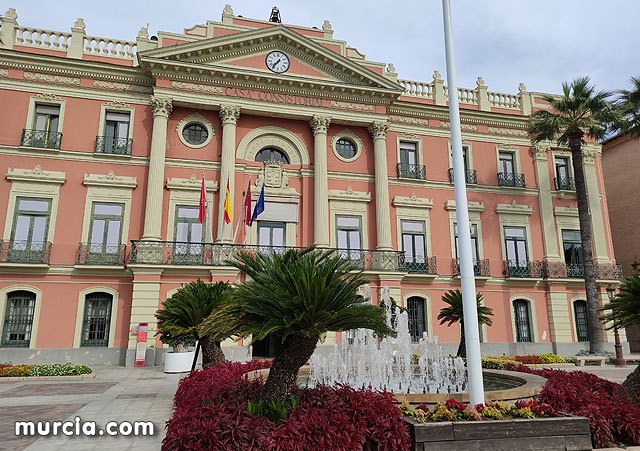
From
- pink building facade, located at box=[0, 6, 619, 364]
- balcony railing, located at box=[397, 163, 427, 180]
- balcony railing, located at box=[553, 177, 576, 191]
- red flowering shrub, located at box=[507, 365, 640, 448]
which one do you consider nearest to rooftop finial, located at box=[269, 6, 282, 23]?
pink building facade, located at box=[0, 6, 619, 364]

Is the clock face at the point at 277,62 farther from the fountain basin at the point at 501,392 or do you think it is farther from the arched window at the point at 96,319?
the fountain basin at the point at 501,392

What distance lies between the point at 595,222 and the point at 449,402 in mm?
26647

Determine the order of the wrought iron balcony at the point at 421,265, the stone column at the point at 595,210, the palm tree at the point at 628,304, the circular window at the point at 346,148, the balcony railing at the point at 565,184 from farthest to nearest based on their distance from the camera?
the balcony railing at the point at 565,184, the stone column at the point at 595,210, the circular window at the point at 346,148, the wrought iron balcony at the point at 421,265, the palm tree at the point at 628,304

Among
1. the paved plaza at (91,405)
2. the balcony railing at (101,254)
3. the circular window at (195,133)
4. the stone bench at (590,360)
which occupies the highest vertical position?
the circular window at (195,133)

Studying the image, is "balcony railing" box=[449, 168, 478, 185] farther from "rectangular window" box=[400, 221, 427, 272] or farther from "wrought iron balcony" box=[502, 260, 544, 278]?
"wrought iron balcony" box=[502, 260, 544, 278]

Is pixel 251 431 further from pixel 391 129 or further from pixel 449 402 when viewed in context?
pixel 391 129

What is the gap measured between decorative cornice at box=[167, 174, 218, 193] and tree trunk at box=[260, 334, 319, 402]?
17128 millimetres

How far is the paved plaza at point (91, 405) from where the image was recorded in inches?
277

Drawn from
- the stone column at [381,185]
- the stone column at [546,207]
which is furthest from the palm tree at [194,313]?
the stone column at [546,207]

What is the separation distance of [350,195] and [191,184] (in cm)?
840

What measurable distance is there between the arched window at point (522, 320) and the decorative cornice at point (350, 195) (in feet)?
34.4

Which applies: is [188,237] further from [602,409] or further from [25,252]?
[602,409]

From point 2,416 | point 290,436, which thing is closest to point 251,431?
point 290,436

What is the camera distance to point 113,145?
72.8 feet
